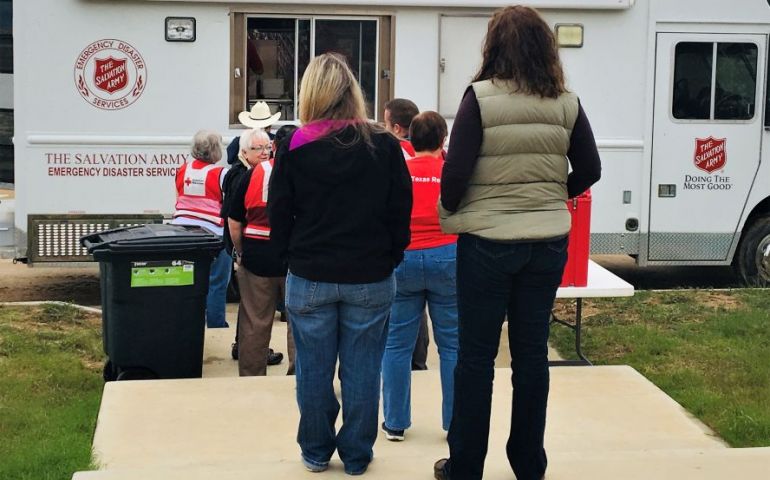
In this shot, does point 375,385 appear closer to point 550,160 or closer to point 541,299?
point 541,299

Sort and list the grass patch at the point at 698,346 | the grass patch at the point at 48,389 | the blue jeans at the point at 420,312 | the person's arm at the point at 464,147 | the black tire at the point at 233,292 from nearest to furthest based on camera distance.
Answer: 1. the person's arm at the point at 464,147
2. the blue jeans at the point at 420,312
3. the grass patch at the point at 48,389
4. the grass patch at the point at 698,346
5. the black tire at the point at 233,292

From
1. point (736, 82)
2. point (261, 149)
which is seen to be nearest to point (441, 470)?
point (261, 149)

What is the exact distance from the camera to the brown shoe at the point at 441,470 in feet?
14.6

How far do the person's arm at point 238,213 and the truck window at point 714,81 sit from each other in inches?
185

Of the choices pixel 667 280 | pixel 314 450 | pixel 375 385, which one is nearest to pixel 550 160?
pixel 375 385

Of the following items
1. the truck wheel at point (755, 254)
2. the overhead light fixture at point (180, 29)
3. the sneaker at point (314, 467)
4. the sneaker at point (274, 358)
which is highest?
the overhead light fixture at point (180, 29)

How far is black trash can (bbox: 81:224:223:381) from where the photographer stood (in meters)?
6.33

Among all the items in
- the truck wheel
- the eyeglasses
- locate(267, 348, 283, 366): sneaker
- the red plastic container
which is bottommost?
locate(267, 348, 283, 366): sneaker

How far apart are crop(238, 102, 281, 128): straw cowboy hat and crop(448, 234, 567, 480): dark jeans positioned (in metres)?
4.49

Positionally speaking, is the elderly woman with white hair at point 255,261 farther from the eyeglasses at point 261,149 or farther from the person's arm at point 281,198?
the person's arm at point 281,198

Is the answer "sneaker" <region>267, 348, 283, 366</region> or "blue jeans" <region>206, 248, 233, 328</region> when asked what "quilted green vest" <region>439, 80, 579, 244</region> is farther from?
"blue jeans" <region>206, 248, 233, 328</region>

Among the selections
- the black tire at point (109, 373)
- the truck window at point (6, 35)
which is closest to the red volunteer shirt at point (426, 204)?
the black tire at point (109, 373)

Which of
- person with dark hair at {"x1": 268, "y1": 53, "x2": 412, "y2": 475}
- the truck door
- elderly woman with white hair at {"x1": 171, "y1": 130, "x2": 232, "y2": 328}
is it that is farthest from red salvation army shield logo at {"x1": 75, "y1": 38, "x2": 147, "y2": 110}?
person with dark hair at {"x1": 268, "y1": 53, "x2": 412, "y2": 475}

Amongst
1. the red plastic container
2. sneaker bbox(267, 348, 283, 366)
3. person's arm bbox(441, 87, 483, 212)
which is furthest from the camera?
sneaker bbox(267, 348, 283, 366)
